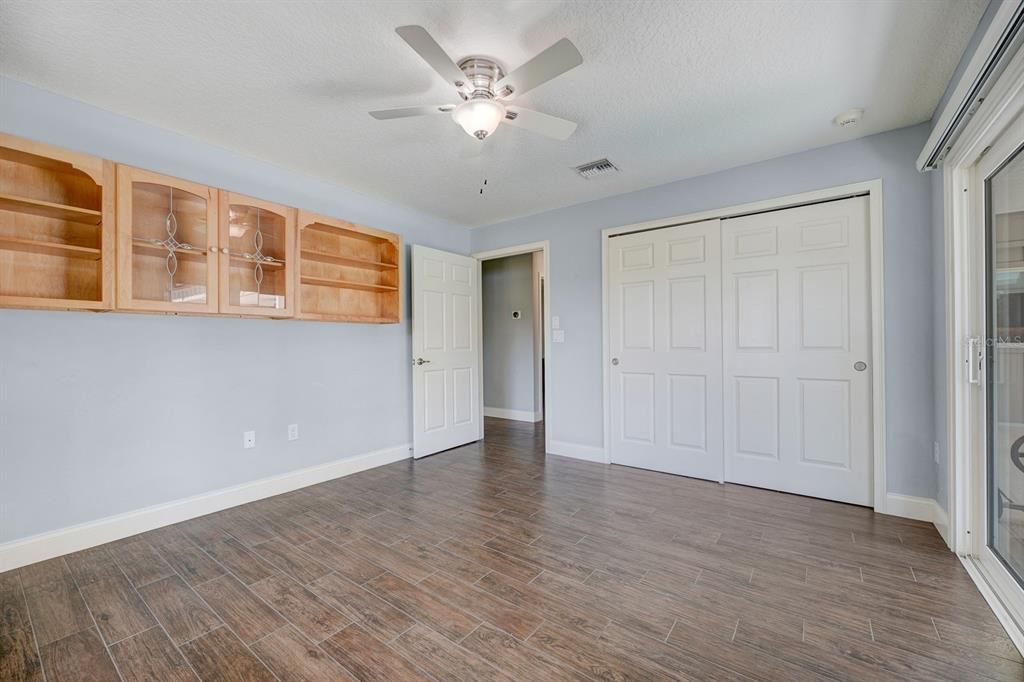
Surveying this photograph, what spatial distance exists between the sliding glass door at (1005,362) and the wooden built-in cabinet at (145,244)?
3.97 metres

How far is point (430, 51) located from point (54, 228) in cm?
234

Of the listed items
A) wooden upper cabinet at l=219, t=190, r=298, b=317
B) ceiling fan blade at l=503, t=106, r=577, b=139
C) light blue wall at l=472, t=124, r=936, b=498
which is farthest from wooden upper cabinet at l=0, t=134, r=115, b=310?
light blue wall at l=472, t=124, r=936, b=498

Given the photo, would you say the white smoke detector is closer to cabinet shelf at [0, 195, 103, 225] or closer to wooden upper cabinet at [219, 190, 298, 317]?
wooden upper cabinet at [219, 190, 298, 317]

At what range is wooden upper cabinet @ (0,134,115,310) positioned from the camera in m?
2.19

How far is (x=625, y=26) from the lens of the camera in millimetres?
1912

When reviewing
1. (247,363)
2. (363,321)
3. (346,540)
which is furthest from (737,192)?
(247,363)

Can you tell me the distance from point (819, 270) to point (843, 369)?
0.72 meters

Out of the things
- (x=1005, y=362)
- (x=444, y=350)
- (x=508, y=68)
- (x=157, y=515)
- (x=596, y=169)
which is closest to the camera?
(x=1005, y=362)

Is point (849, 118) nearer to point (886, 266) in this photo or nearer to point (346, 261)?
point (886, 266)

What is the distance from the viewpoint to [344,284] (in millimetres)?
3723

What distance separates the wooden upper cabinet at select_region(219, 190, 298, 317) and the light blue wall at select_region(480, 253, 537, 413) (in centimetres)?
354

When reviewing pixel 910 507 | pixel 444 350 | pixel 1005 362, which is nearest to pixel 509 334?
pixel 444 350

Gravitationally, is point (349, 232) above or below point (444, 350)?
above

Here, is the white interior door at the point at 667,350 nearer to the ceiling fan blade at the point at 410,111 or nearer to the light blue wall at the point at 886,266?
the light blue wall at the point at 886,266
